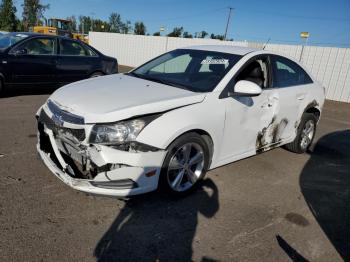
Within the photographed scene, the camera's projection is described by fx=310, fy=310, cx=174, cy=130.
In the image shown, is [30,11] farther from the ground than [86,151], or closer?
farther from the ground

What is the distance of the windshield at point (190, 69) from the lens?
372 cm

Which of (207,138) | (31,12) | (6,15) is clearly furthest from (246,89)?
(31,12)

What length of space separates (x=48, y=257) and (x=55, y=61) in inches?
250

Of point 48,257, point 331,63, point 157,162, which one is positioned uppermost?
point 331,63

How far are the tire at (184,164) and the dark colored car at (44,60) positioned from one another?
18.5ft

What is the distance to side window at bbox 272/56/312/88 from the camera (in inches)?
173

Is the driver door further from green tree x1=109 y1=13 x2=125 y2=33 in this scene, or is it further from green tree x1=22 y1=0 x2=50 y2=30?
green tree x1=109 y1=13 x2=125 y2=33

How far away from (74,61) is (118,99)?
564 centimetres

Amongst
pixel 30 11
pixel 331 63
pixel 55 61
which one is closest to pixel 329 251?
pixel 55 61

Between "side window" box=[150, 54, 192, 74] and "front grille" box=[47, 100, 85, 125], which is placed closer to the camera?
"front grille" box=[47, 100, 85, 125]

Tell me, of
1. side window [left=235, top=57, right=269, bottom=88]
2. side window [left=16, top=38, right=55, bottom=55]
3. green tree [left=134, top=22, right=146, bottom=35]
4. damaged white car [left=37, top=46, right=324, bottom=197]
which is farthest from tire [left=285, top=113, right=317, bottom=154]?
green tree [left=134, top=22, right=146, bottom=35]

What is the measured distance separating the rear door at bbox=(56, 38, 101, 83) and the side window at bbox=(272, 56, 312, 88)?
548cm

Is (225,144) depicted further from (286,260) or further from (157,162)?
(286,260)

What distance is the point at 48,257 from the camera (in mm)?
2439
